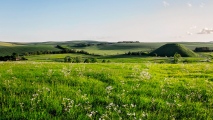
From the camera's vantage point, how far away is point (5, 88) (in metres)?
9.67

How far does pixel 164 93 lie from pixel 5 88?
6.51m

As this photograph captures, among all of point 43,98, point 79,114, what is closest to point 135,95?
point 79,114

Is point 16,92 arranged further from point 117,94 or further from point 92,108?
point 117,94

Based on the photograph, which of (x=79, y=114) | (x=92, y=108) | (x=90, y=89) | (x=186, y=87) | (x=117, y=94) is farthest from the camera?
(x=186, y=87)

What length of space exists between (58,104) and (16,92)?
227 cm

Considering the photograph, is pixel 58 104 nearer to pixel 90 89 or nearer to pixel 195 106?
pixel 90 89

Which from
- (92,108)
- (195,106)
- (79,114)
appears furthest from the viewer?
(195,106)

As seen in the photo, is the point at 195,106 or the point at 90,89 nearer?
the point at 195,106

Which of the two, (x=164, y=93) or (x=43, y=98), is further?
(x=164, y=93)

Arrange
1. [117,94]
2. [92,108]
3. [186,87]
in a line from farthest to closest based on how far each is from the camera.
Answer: [186,87], [117,94], [92,108]

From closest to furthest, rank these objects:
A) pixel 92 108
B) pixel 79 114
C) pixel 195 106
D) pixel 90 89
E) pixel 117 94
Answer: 1. pixel 79 114
2. pixel 92 108
3. pixel 195 106
4. pixel 117 94
5. pixel 90 89

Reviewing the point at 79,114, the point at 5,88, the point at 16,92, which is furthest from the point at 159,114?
the point at 5,88

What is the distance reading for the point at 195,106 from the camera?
28.1ft

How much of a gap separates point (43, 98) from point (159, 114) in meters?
3.91
